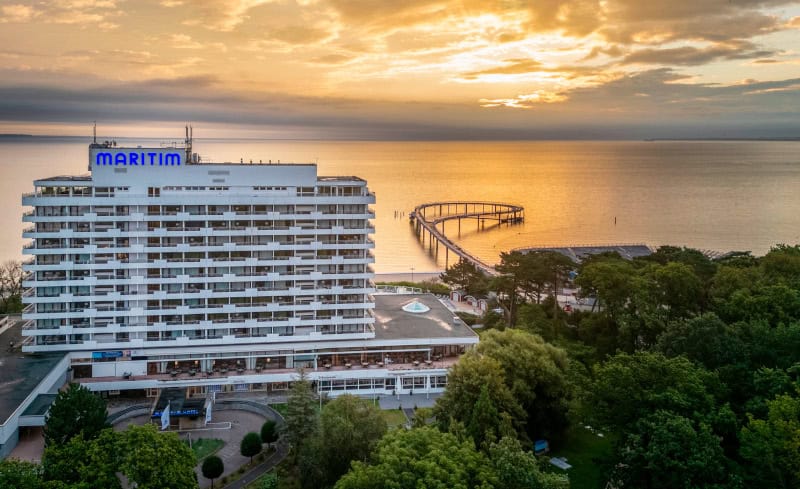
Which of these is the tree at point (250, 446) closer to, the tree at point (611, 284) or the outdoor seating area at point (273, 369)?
the outdoor seating area at point (273, 369)

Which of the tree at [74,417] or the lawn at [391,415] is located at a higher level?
the tree at [74,417]

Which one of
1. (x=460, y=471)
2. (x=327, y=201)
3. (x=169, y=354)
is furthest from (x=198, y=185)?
(x=460, y=471)

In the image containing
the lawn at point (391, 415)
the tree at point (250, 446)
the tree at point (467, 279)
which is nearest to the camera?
the tree at point (250, 446)

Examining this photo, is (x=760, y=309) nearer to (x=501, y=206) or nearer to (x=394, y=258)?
(x=394, y=258)

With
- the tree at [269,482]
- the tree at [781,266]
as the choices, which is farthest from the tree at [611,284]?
the tree at [269,482]

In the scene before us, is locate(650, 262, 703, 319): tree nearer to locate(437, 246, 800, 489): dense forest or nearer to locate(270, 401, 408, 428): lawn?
locate(437, 246, 800, 489): dense forest

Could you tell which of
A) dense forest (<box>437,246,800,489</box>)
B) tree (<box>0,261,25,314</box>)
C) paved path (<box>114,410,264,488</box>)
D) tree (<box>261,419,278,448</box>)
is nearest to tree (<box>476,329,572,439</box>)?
dense forest (<box>437,246,800,489</box>)

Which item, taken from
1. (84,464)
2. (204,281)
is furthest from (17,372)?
(84,464)
